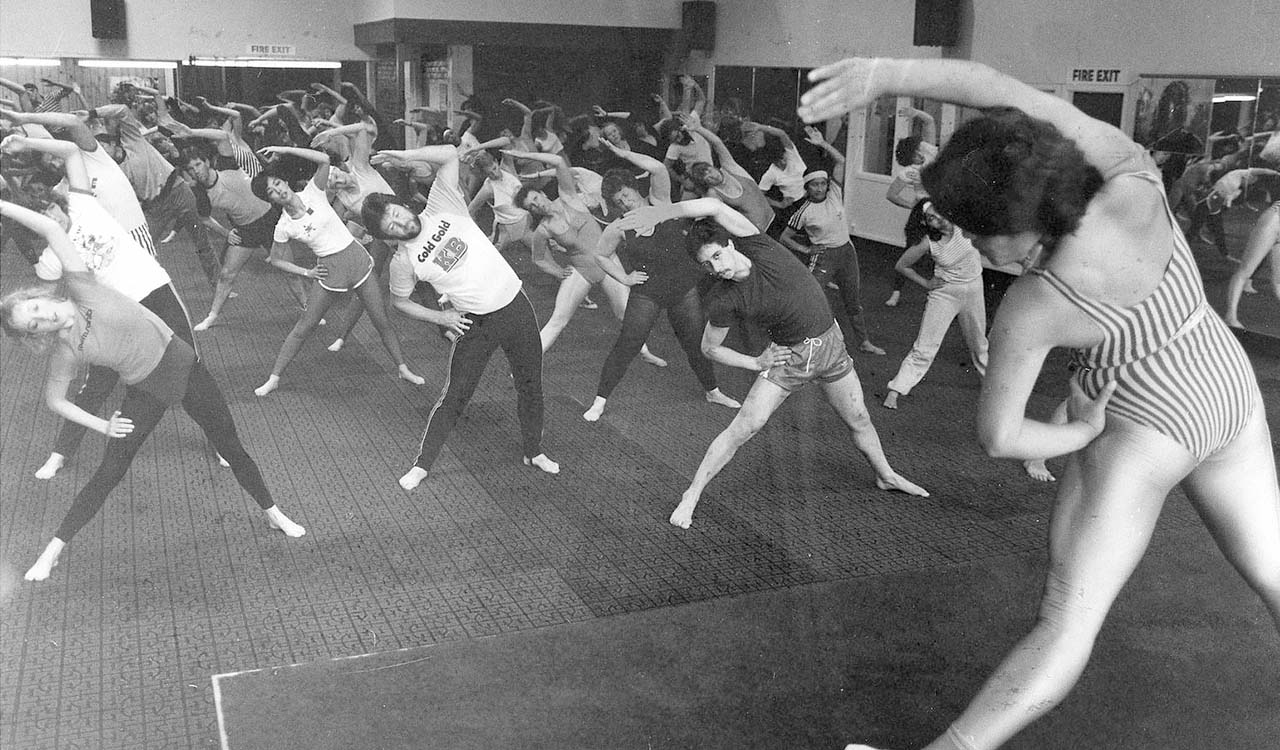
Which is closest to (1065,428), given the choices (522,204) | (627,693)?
(627,693)

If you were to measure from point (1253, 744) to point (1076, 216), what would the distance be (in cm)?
114

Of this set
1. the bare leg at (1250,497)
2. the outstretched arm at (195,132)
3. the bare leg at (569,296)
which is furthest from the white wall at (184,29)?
the bare leg at (1250,497)

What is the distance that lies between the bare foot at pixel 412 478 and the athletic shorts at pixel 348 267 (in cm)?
50

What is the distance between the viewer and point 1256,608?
248 centimetres

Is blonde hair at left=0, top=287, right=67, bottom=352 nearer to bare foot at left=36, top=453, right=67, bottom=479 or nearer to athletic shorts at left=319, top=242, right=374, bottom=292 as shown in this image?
bare foot at left=36, top=453, right=67, bottom=479

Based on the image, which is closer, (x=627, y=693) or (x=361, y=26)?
(x=627, y=693)

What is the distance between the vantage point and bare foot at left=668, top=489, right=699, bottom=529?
294cm

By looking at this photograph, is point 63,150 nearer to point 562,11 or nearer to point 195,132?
point 195,132

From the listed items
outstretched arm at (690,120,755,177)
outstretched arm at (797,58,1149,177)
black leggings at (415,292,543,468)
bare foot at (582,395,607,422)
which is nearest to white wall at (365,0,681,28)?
outstretched arm at (690,120,755,177)

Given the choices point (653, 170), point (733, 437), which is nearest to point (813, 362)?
point (733, 437)

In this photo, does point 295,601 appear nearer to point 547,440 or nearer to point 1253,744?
point 547,440

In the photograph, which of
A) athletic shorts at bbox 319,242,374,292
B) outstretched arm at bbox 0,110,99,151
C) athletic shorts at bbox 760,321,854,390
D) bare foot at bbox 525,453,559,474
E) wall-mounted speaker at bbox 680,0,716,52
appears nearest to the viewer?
outstretched arm at bbox 0,110,99,151

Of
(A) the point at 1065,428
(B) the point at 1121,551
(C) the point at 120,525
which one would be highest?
(A) the point at 1065,428

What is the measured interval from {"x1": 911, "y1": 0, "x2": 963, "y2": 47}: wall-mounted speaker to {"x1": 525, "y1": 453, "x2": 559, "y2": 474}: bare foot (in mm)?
1430
